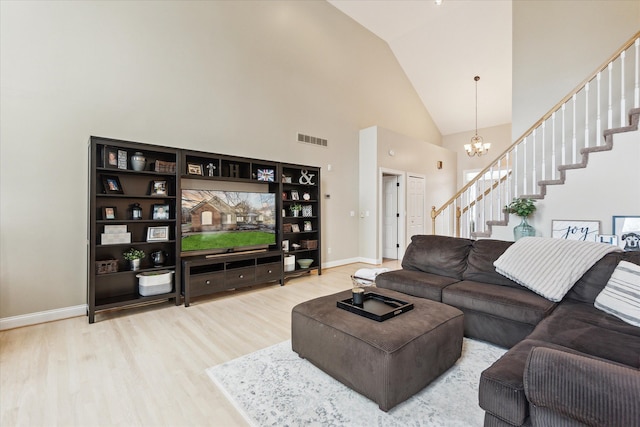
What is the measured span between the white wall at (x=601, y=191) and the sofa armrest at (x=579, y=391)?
357cm

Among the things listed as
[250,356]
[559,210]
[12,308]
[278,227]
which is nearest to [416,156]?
[559,210]

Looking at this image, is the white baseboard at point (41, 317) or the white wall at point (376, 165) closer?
the white baseboard at point (41, 317)

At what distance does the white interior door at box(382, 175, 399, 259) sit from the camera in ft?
22.7

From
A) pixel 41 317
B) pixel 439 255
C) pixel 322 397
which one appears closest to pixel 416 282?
pixel 439 255

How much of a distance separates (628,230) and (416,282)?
2721 mm

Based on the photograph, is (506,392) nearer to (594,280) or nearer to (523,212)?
(594,280)

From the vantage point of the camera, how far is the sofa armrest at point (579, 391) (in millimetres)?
908

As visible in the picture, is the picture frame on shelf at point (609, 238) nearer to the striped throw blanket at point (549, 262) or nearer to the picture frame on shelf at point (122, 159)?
the striped throw blanket at point (549, 262)

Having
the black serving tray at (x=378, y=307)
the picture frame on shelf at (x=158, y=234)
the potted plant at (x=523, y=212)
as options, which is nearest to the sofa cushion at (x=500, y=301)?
the black serving tray at (x=378, y=307)

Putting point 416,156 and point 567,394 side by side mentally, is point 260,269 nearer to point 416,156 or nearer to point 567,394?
point 567,394

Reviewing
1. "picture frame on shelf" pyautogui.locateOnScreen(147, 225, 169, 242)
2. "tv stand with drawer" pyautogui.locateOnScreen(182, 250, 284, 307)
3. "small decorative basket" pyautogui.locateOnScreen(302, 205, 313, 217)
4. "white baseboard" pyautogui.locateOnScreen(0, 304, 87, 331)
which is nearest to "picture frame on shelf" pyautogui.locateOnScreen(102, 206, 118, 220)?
"picture frame on shelf" pyautogui.locateOnScreen(147, 225, 169, 242)

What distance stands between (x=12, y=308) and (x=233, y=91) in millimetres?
3654

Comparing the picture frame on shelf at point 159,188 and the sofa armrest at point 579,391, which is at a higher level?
the picture frame on shelf at point 159,188

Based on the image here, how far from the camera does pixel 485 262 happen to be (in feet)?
9.32
